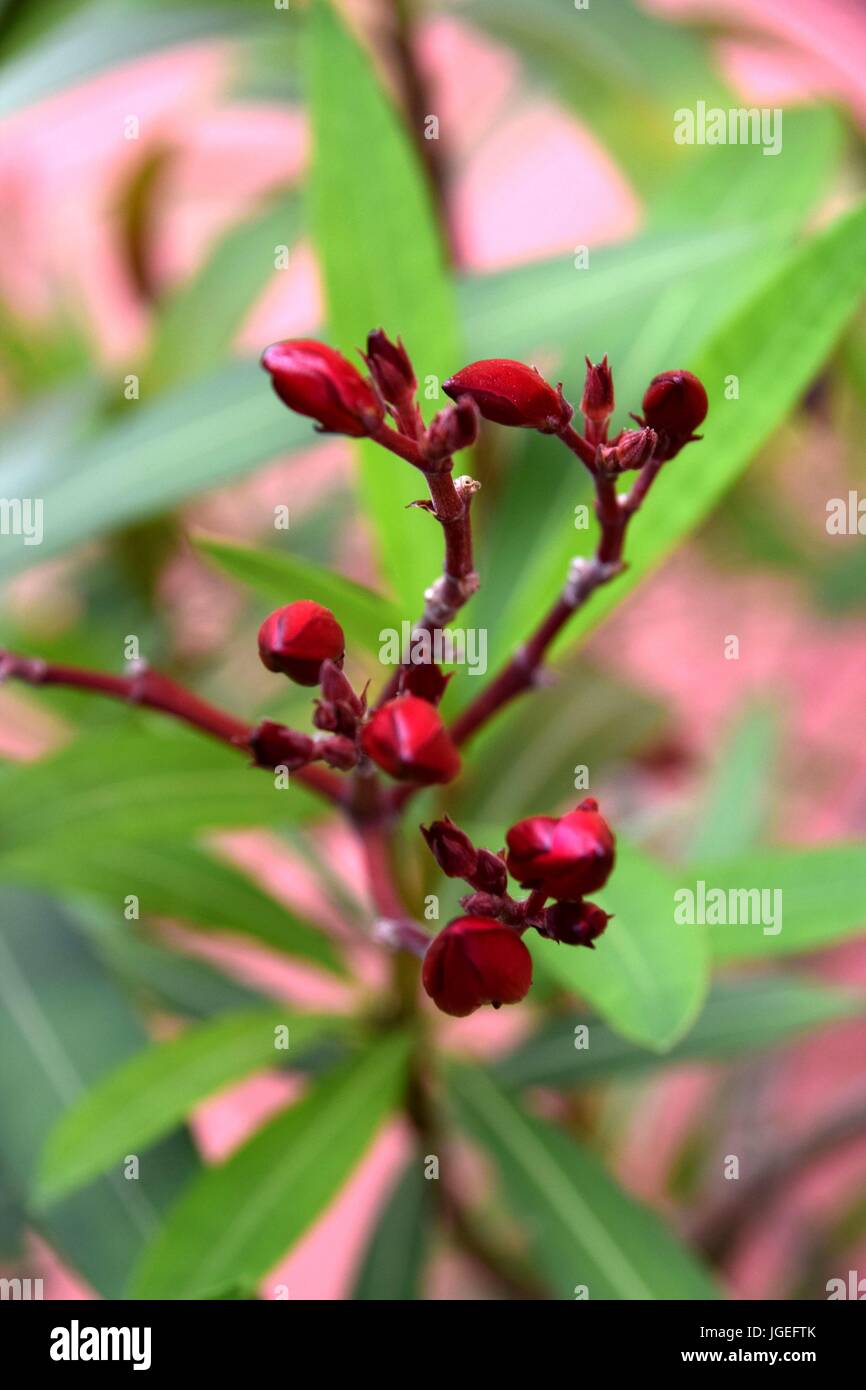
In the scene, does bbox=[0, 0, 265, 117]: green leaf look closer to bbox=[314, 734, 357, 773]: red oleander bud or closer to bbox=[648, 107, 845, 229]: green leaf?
bbox=[648, 107, 845, 229]: green leaf

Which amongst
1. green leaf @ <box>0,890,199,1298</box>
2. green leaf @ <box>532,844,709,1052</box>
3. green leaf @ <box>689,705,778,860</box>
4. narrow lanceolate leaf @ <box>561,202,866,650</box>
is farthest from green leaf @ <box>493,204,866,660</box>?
green leaf @ <box>689,705,778,860</box>

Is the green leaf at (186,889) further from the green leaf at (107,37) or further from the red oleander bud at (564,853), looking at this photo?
the green leaf at (107,37)

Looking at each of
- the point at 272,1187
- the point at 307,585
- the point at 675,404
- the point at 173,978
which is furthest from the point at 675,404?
the point at 173,978

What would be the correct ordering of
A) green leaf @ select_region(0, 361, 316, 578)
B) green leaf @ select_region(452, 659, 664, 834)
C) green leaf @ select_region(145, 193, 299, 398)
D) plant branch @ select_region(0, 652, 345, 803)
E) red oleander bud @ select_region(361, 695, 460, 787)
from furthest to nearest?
green leaf @ select_region(145, 193, 299, 398) < green leaf @ select_region(452, 659, 664, 834) < green leaf @ select_region(0, 361, 316, 578) < plant branch @ select_region(0, 652, 345, 803) < red oleander bud @ select_region(361, 695, 460, 787)

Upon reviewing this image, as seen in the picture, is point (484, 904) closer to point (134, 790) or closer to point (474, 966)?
point (474, 966)

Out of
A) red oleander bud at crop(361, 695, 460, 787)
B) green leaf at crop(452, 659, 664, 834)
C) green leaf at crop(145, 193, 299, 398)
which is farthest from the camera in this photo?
green leaf at crop(145, 193, 299, 398)
